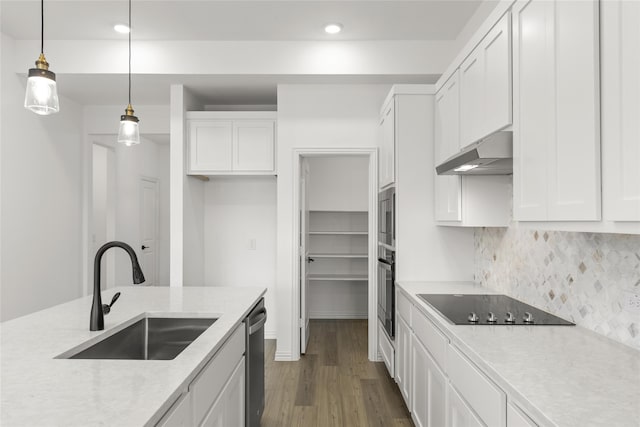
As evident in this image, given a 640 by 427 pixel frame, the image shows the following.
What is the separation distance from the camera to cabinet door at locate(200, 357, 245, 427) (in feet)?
5.02

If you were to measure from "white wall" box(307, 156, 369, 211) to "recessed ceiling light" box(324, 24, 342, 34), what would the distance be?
6.82 feet

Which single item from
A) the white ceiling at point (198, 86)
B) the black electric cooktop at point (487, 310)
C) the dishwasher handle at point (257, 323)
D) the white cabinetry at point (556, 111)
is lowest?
the dishwasher handle at point (257, 323)

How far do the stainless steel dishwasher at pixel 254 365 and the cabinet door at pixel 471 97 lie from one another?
1.62 meters

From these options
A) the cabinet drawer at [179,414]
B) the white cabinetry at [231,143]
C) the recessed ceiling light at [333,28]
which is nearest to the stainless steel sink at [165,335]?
the cabinet drawer at [179,414]

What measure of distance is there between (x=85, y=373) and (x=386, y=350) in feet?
8.55

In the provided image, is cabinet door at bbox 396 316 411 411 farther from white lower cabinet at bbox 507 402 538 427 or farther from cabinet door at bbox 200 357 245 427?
white lower cabinet at bbox 507 402 538 427

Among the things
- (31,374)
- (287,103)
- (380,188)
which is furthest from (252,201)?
(31,374)

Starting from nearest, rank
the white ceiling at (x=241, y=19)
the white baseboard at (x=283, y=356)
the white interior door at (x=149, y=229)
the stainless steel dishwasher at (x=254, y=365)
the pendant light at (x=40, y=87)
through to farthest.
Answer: the pendant light at (x=40, y=87)
the stainless steel dishwasher at (x=254, y=365)
the white ceiling at (x=241, y=19)
the white baseboard at (x=283, y=356)
the white interior door at (x=149, y=229)

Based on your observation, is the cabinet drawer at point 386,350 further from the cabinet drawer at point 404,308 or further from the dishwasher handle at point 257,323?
the dishwasher handle at point 257,323

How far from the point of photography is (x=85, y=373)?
1.23 meters

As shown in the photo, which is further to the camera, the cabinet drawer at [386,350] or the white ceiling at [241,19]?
the cabinet drawer at [386,350]

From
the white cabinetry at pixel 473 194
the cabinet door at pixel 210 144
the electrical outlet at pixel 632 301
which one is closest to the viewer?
the electrical outlet at pixel 632 301

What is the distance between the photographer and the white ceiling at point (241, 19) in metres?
2.96

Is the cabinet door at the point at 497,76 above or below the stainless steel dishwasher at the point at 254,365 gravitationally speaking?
above
